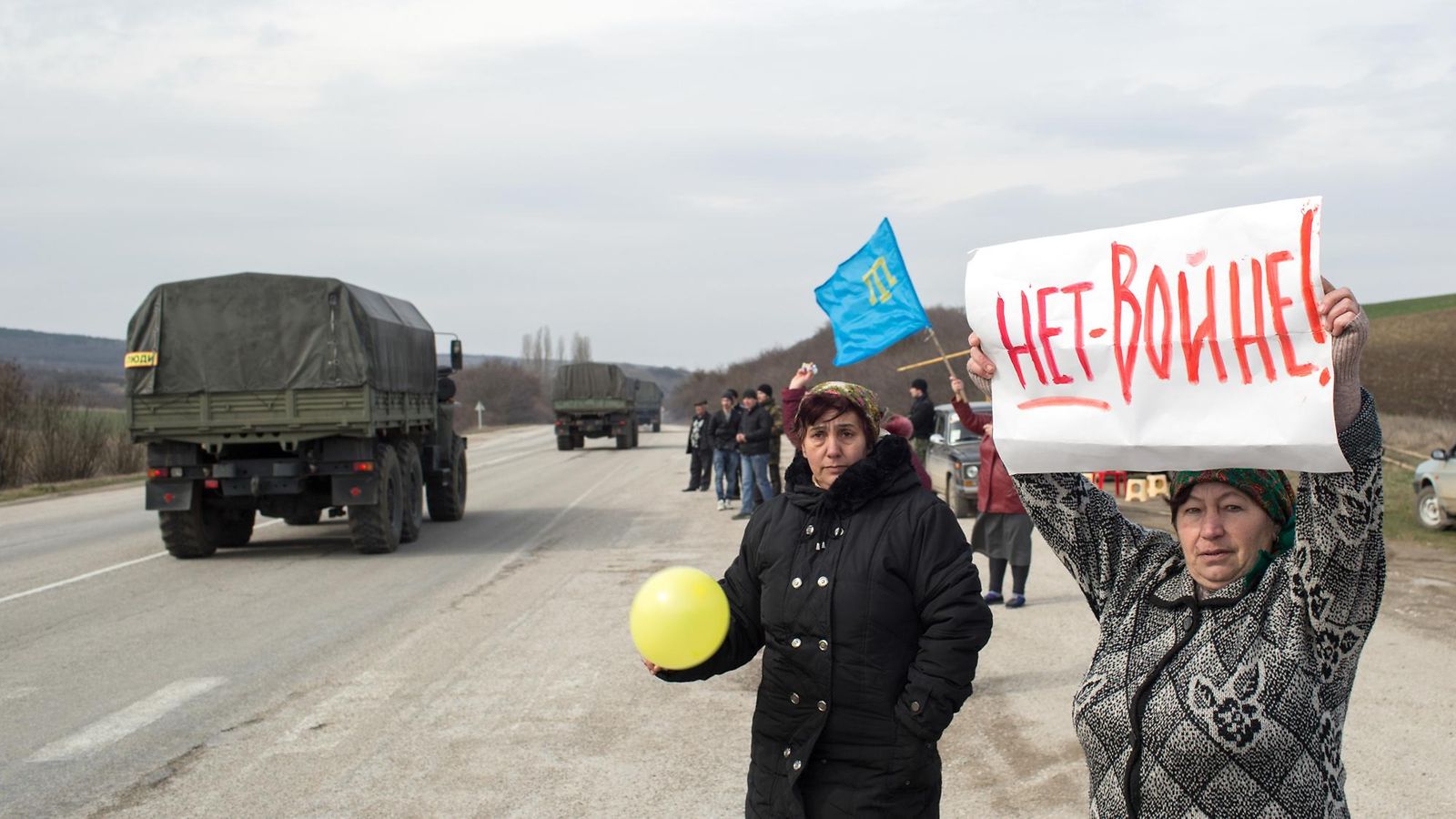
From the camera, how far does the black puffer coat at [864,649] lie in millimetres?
3268

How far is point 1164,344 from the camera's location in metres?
2.66

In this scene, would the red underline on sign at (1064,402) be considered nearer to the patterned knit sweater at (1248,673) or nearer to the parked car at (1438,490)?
the patterned knit sweater at (1248,673)

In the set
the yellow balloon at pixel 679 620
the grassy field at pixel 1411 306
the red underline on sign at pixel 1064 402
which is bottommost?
the yellow balloon at pixel 679 620

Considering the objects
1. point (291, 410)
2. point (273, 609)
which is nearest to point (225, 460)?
point (291, 410)

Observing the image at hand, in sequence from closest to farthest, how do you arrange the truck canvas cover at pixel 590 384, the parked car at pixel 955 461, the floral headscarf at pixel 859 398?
the floral headscarf at pixel 859 398 → the parked car at pixel 955 461 → the truck canvas cover at pixel 590 384

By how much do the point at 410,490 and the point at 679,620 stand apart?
1302 centimetres

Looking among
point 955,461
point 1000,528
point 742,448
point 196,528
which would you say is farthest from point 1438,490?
point 196,528

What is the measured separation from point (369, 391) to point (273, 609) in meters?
3.87

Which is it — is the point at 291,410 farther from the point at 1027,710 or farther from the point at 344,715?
the point at 1027,710

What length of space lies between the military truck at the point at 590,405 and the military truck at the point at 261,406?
98.8ft

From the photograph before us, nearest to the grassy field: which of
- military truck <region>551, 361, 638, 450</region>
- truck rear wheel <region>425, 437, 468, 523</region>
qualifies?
military truck <region>551, 361, 638, 450</region>

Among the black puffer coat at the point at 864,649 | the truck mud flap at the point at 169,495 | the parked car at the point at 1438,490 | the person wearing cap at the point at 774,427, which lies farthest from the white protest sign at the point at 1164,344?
the person wearing cap at the point at 774,427

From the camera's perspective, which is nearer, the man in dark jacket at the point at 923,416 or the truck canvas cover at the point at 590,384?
the man in dark jacket at the point at 923,416

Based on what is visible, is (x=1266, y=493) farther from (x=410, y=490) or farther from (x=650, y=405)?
(x=650, y=405)
